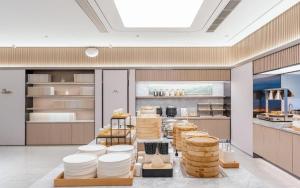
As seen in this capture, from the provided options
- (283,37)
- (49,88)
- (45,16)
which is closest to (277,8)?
(283,37)

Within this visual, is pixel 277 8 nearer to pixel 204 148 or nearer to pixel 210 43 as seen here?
pixel 210 43

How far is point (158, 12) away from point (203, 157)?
329 centimetres

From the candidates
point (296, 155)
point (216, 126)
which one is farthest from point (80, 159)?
point (216, 126)

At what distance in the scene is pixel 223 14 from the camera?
4629mm

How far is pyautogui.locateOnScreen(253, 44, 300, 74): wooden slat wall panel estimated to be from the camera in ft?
14.0

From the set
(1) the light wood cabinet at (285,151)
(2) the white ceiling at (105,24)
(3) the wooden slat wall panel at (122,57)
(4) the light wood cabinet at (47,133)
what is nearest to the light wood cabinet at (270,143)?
(1) the light wood cabinet at (285,151)

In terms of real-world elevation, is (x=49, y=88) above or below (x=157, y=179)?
above

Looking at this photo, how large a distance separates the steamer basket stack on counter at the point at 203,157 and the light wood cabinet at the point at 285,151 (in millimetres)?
3052

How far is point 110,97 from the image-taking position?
7.59 m

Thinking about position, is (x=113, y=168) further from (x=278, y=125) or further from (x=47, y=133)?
(x=47, y=133)

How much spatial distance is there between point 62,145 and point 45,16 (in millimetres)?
4183

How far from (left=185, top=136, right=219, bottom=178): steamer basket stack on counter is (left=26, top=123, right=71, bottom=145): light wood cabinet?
20.6ft

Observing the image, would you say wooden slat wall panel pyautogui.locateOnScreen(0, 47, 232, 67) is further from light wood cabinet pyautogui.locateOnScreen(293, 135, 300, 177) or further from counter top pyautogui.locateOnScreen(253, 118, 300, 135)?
light wood cabinet pyautogui.locateOnScreen(293, 135, 300, 177)

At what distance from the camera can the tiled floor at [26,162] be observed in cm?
462
